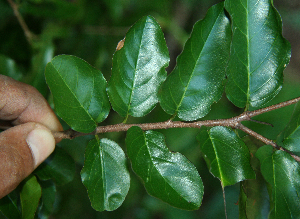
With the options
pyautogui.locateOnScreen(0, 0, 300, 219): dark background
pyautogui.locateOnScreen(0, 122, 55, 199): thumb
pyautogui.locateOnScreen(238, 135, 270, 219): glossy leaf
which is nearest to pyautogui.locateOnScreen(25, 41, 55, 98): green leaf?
pyautogui.locateOnScreen(0, 0, 300, 219): dark background

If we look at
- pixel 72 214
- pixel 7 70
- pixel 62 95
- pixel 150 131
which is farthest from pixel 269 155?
pixel 72 214

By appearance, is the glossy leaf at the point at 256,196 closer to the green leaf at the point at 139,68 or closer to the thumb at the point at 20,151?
the green leaf at the point at 139,68

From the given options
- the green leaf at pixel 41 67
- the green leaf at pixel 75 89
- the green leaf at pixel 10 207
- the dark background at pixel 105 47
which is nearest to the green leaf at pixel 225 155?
the green leaf at pixel 75 89

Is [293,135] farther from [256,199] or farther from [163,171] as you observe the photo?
[163,171]

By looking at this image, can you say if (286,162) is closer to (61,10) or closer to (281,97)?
(61,10)

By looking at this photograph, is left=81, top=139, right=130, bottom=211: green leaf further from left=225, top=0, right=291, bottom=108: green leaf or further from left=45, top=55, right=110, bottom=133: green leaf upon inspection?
left=225, top=0, right=291, bottom=108: green leaf

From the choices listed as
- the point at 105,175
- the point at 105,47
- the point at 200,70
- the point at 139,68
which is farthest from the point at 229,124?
the point at 105,47
